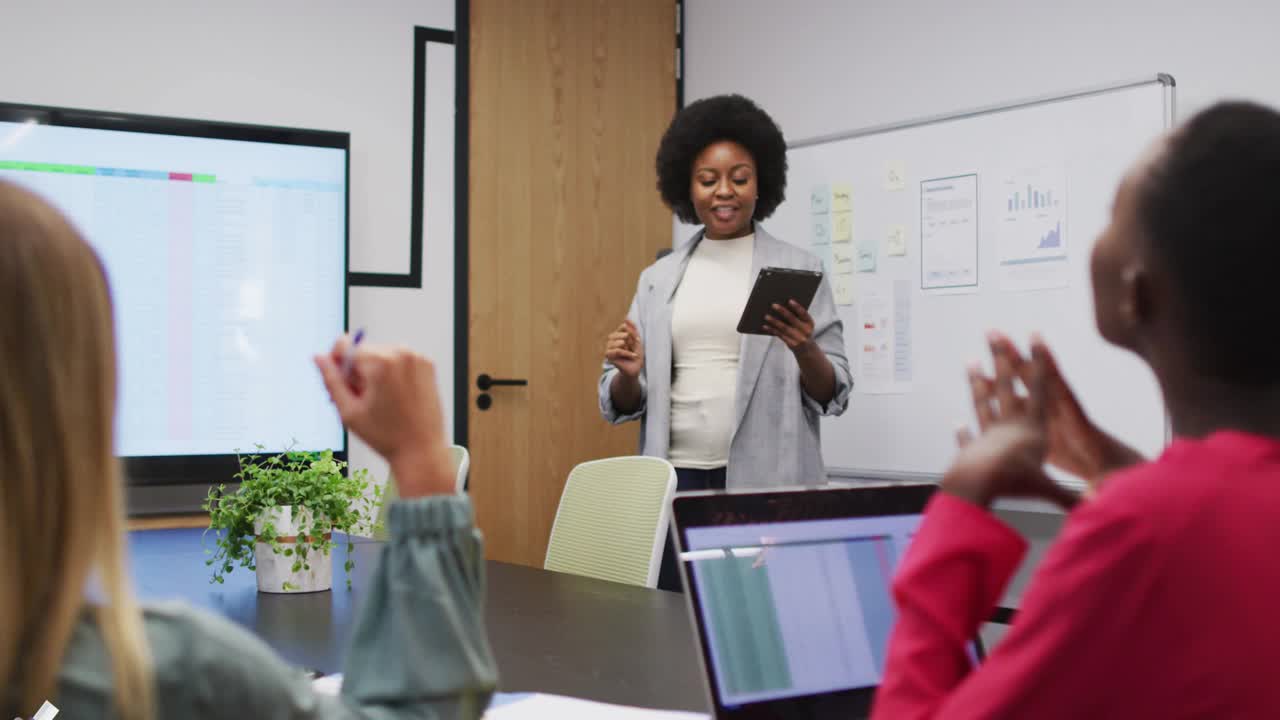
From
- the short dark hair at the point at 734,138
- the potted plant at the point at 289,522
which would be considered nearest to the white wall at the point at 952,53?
the short dark hair at the point at 734,138

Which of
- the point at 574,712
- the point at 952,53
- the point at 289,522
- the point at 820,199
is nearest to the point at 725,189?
the point at 820,199

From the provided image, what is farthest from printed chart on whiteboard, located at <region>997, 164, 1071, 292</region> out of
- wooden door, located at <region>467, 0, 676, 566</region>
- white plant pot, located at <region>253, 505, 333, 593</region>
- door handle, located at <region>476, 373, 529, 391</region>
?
white plant pot, located at <region>253, 505, 333, 593</region>

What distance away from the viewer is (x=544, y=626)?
1.63 metres

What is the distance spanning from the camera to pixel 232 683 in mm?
594

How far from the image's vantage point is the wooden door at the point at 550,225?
14.4 feet

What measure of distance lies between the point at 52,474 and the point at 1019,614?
513 millimetres

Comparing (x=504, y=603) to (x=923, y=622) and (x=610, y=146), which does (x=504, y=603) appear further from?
(x=610, y=146)

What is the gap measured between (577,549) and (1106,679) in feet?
6.55

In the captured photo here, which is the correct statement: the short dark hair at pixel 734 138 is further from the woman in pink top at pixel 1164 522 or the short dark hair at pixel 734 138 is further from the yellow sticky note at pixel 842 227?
the woman in pink top at pixel 1164 522

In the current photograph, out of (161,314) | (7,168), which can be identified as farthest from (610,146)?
(7,168)

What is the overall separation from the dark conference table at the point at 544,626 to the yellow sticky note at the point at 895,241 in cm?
197

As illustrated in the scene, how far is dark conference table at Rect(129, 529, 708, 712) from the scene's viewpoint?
129 cm

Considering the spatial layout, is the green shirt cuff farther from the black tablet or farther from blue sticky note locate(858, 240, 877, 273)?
blue sticky note locate(858, 240, 877, 273)

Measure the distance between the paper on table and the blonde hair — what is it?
2.05 feet
